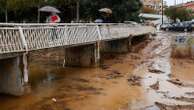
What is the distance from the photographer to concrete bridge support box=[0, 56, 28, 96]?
15258 mm

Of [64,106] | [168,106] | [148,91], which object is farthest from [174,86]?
[64,106]

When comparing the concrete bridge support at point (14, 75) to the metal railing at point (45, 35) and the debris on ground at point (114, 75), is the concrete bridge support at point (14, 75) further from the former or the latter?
the debris on ground at point (114, 75)

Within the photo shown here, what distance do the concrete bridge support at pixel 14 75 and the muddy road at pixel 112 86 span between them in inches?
13.4

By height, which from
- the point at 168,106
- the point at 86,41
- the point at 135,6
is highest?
the point at 135,6

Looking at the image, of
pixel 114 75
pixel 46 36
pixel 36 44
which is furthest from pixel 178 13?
pixel 36 44

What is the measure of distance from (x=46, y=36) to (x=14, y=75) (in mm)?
2574

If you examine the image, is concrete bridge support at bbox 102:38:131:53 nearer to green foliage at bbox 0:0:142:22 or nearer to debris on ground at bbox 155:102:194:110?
green foliage at bbox 0:0:142:22

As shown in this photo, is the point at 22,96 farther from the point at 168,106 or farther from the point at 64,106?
the point at 168,106

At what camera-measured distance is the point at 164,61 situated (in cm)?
2828

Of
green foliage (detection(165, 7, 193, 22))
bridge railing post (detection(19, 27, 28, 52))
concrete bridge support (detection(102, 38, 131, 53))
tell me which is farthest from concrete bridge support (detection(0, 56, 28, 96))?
green foliage (detection(165, 7, 193, 22))

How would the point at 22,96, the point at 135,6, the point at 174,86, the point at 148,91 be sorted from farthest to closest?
the point at 135,6 → the point at 174,86 → the point at 148,91 → the point at 22,96

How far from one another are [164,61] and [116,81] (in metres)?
9.15

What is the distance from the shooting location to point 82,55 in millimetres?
24062

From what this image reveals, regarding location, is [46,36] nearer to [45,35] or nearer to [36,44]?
[45,35]
